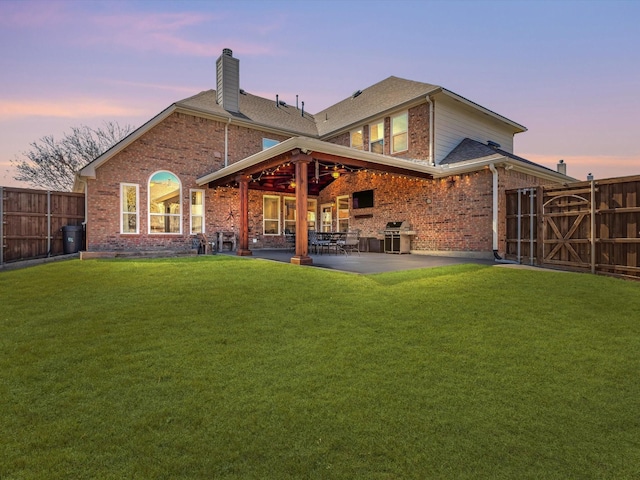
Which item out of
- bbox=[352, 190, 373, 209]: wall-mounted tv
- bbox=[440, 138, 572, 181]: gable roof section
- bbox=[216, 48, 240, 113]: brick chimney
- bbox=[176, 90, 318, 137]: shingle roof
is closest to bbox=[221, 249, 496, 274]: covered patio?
bbox=[440, 138, 572, 181]: gable roof section

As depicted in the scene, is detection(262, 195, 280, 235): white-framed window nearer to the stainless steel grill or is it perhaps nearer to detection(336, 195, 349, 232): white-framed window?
detection(336, 195, 349, 232): white-framed window

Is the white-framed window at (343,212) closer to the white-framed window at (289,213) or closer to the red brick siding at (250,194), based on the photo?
the red brick siding at (250,194)

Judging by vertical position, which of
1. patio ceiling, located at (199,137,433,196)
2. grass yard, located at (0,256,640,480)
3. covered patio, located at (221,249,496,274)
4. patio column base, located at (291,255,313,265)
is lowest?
grass yard, located at (0,256,640,480)

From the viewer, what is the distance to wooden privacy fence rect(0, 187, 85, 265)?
10.5 meters

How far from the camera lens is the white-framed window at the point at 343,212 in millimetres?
16234

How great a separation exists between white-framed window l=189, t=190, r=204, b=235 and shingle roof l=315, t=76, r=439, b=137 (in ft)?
24.4

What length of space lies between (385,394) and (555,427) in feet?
3.79

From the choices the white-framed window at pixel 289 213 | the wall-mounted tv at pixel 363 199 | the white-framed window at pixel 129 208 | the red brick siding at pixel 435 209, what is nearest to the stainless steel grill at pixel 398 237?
the red brick siding at pixel 435 209

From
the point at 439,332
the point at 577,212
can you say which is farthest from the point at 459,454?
the point at 577,212

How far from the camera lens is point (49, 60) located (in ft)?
40.3

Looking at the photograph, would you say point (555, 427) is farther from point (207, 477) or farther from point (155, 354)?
point (155, 354)

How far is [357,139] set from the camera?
1581 centimetres

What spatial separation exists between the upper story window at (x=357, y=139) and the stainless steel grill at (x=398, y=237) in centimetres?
444

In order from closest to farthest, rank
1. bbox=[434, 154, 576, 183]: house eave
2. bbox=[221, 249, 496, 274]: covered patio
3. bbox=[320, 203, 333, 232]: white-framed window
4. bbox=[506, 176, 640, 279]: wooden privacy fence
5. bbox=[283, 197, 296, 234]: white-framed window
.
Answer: bbox=[506, 176, 640, 279]: wooden privacy fence < bbox=[221, 249, 496, 274]: covered patio < bbox=[434, 154, 576, 183]: house eave < bbox=[283, 197, 296, 234]: white-framed window < bbox=[320, 203, 333, 232]: white-framed window
